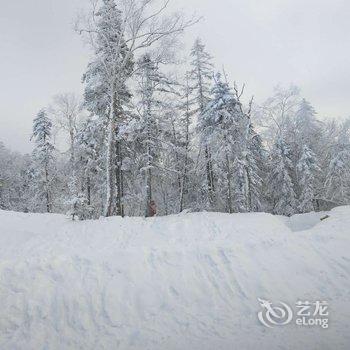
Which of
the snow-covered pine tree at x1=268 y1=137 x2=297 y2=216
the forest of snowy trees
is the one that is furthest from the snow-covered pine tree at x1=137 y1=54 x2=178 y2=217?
the snow-covered pine tree at x1=268 y1=137 x2=297 y2=216

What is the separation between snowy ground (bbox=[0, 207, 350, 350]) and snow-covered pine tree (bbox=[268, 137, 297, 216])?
20804mm

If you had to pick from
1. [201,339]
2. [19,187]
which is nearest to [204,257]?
[201,339]

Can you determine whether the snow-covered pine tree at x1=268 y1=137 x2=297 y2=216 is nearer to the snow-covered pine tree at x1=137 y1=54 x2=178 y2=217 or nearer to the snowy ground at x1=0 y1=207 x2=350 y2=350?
the snow-covered pine tree at x1=137 y1=54 x2=178 y2=217

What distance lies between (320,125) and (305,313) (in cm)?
3586

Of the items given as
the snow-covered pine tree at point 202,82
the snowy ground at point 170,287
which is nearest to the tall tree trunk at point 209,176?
the snow-covered pine tree at point 202,82

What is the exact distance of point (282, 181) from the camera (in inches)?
1345

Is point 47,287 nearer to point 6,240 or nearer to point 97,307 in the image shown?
point 97,307

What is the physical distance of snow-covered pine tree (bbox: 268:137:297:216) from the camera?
3350cm

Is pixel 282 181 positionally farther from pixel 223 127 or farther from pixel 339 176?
pixel 223 127

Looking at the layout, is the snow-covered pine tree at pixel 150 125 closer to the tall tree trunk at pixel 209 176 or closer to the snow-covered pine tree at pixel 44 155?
the tall tree trunk at pixel 209 176

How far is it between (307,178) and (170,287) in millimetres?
26486

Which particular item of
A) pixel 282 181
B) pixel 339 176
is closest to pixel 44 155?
pixel 282 181

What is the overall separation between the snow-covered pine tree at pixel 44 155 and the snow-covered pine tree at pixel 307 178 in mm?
25225

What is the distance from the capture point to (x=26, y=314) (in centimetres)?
841
